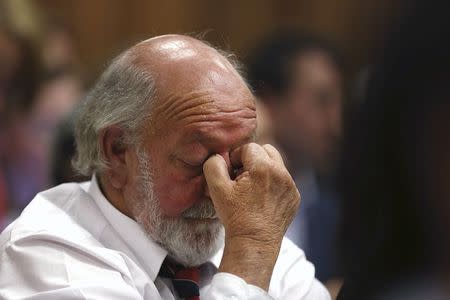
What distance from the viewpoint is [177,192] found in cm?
227

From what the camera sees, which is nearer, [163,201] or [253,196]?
[253,196]

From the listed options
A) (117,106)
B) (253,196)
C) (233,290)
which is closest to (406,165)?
(233,290)

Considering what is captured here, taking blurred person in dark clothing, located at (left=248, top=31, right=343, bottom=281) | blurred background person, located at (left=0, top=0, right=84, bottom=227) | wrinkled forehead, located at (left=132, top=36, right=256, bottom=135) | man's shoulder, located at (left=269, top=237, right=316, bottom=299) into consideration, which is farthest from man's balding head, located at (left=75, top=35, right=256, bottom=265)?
blurred person in dark clothing, located at (left=248, top=31, right=343, bottom=281)

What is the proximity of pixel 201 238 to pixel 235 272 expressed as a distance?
0.86 feet

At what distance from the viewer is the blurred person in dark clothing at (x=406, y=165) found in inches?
38.4

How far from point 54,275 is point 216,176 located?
0.42 meters

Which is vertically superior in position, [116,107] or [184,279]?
[116,107]

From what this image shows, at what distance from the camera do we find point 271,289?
2.36 meters

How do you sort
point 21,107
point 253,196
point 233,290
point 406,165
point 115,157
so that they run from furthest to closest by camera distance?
point 21,107 < point 115,157 < point 253,196 < point 233,290 < point 406,165

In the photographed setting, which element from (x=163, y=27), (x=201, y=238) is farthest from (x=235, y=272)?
(x=163, y=27)

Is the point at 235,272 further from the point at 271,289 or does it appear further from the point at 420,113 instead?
the point at 420,113

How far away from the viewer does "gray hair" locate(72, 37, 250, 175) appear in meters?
2.29

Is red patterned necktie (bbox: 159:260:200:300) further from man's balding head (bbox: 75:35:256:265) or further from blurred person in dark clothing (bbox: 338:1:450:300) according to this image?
A: blurred person in dark clothing (bbox: 338:1:450:300)

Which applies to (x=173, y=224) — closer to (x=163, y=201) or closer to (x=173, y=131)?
(x=163, y=201)
